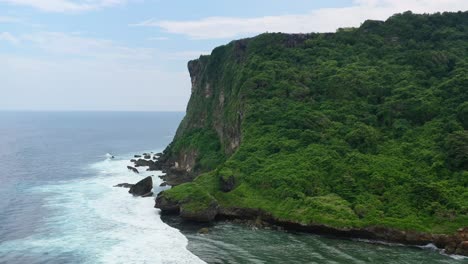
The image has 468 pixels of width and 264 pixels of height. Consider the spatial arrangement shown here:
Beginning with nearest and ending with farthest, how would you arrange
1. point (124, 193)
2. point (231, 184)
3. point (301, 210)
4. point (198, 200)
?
point (301, 210)
point (198, 200)
point (231, 184)
point (124, 193)

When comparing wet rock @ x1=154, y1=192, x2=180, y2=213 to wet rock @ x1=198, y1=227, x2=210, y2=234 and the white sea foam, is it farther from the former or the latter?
wet rock @ x1=198, y1=227, x2=210, y2=234

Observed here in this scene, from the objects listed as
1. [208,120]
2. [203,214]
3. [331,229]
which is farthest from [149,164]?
[331,229]

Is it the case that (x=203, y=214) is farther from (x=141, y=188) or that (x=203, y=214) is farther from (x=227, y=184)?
(x=141, y=188)

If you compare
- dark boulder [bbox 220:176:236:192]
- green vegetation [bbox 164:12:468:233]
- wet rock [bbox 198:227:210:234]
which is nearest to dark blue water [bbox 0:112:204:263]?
wet rock [bbox 198:227:210:234]

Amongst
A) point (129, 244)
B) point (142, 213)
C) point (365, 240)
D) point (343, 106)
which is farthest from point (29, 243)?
point (343, 106)

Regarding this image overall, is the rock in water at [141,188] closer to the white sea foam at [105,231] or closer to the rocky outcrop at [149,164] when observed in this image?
the white sea foam at [105,231]

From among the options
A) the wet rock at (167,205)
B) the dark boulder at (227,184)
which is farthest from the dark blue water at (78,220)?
the dark boulder at (227,184)

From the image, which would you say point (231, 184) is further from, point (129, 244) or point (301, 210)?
point (129, 244)
